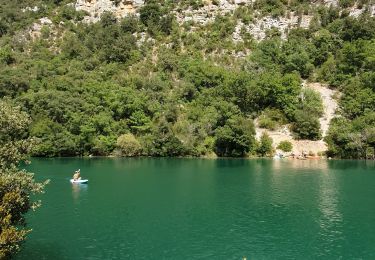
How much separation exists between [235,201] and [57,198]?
22.7 meters

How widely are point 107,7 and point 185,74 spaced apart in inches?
1829

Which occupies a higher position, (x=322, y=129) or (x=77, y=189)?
(x=322, y=129)

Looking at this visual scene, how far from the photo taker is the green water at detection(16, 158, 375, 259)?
37.8 m

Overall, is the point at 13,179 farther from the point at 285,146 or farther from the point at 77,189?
the point at 285,146

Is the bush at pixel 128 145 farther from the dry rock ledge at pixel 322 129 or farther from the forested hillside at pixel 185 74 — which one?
the dry rock ledge at pixel 322 129

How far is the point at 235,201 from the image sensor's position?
56.7 m

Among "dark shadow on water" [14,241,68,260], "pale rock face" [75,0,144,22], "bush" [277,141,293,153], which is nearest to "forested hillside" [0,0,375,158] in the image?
"pale rock face" [75,0,144,22]

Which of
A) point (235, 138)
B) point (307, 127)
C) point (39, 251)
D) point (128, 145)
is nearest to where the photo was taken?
point (39, 251)

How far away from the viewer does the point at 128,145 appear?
10838 centimetres

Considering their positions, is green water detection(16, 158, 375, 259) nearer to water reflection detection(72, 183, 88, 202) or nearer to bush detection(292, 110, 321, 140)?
water reflection detection(72, 183, 88, 202)

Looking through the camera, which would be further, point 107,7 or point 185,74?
point 107,7

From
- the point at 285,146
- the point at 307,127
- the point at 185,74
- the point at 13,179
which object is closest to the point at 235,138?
the point at 285,146

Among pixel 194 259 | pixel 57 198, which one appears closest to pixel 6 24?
pixel 57 198

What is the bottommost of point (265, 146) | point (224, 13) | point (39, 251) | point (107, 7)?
point (39, 251)
